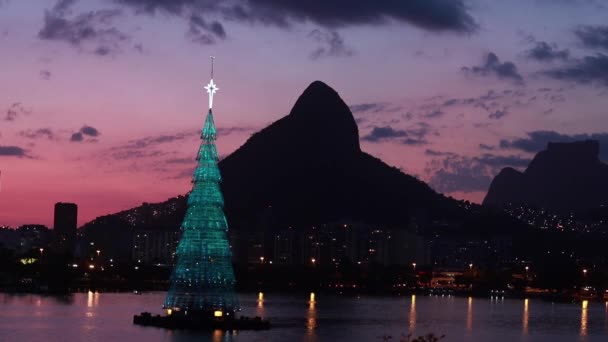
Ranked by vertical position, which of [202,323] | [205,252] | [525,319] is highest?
[205,252]

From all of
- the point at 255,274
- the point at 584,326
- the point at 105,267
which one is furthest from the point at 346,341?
the point at 105,267

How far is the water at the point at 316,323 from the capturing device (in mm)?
60219

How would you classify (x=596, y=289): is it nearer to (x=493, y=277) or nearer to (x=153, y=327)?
(x=493, y=277)

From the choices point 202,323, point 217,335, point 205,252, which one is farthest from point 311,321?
point 217,335

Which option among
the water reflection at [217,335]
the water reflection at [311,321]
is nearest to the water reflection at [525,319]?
the water reflection at [311,321]

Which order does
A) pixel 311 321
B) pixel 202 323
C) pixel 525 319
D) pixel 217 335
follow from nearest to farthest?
pixel 217 335
pixel 202 323
pixel 311 321
pixel 525 319

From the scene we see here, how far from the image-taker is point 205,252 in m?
55.8

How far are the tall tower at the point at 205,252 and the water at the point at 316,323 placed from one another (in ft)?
6.72

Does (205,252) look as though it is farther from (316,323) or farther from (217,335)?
(316,323)

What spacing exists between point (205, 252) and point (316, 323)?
2302cm

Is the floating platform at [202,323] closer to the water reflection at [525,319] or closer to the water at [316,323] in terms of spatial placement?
the water at [316,323]

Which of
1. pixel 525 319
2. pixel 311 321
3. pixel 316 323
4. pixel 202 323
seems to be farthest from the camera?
pixel 525 319

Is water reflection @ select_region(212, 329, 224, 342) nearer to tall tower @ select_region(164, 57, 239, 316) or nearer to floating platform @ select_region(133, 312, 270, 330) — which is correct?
floating platform @ select_region(133, 312, 270, 330)

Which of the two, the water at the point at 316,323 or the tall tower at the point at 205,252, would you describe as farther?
the water at the point at 316,323
